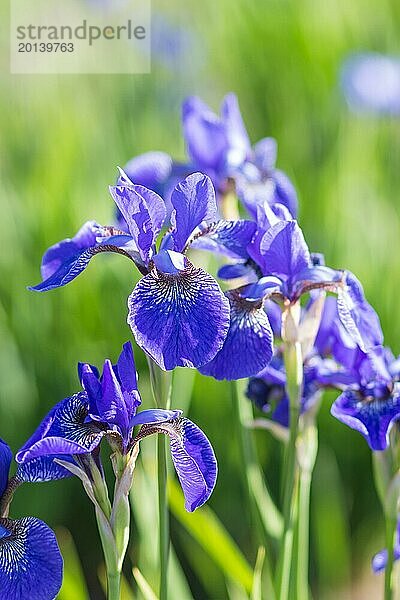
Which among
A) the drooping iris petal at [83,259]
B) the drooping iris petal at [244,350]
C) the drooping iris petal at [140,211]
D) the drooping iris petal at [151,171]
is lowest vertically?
the drooping iris petal at [244,350]

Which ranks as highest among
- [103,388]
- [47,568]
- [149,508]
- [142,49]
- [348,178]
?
[142,49]

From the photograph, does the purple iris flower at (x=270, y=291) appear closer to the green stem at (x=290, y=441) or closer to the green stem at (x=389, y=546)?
the green stem at (x=290, y=441)

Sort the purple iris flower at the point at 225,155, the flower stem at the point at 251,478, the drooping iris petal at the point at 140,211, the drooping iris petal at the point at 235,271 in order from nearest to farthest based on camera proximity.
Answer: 1. the drooping iris petal at the point at 140,211
2. the drooping iris petal at the point at 235,271
3. the flower stem at the point at 251,478
4. the purple iris flower at the point at 225,155

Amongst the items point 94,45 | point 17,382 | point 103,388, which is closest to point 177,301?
point 103,388

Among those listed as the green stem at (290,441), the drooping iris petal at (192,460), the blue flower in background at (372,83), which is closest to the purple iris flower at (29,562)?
the drooping iris petal at (192,460)

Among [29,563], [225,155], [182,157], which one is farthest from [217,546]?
[182,157]

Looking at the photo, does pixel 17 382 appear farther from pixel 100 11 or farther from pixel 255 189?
pixel 100 11
